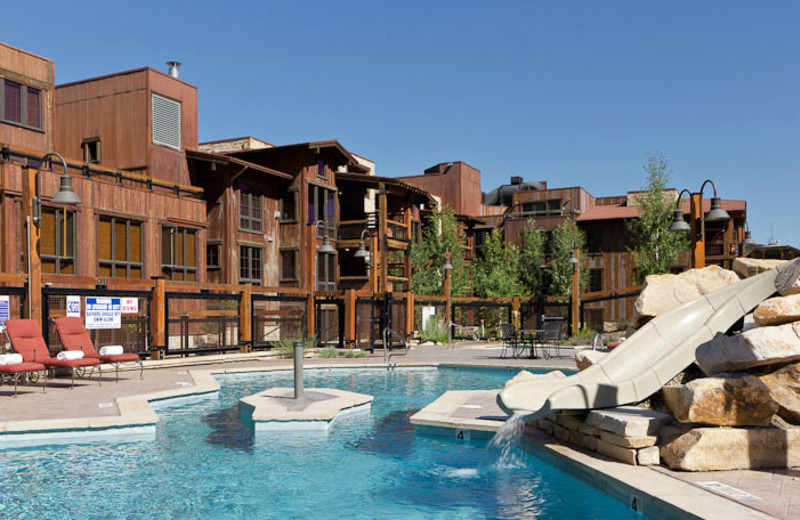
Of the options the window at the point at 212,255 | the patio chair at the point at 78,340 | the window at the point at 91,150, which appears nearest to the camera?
the patio chair at the point at 78,340

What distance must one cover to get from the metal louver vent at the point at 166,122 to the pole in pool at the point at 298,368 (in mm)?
17292

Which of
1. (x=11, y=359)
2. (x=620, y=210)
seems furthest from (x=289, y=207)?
(x=620, y=210)

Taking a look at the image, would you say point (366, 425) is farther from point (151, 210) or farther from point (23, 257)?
point (151, 210)

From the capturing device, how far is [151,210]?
24.1 meters

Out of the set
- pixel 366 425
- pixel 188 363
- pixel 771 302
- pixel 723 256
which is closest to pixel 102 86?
pixel 188 363

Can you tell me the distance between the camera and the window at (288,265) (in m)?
30.7

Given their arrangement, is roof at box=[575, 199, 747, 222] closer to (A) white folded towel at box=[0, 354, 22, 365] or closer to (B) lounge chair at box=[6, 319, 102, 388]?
(B) lounge chair at box=[6, 319, 102, 388]

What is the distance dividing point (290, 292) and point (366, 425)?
12.6 meters

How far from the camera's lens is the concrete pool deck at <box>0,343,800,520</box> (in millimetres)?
5645

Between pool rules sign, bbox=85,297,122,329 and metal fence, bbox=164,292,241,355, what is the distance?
6.29ft

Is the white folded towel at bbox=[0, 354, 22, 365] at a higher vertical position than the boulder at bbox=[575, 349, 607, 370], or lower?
lower

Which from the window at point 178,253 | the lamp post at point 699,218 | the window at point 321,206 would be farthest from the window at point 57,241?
the lamp post at point 699,218

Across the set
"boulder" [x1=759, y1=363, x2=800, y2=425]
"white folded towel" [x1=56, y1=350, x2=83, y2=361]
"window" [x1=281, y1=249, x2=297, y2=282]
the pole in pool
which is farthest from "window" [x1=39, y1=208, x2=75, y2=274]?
"boulder" [x1=759, y1=363, x2=800, y2=425]

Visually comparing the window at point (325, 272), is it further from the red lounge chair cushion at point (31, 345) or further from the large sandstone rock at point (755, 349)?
the large sandstone rock at point (755, 349)
